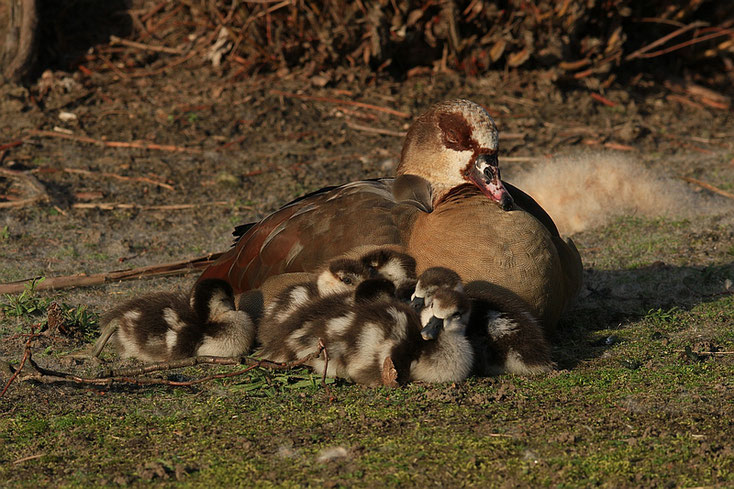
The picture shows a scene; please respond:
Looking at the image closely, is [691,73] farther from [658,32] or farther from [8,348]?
[8,348]

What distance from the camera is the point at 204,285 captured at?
4.69 metres

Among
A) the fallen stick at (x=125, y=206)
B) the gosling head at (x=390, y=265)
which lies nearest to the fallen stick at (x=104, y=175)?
the fallen stick at (x=125, y=206)

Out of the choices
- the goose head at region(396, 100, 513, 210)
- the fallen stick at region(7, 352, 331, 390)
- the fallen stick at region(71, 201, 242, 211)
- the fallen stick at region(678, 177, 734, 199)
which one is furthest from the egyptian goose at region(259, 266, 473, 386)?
the fallen stick at region(678, 177, 734, 199)

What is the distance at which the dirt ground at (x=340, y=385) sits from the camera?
3307 millimetres

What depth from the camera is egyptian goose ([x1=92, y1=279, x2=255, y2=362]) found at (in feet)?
15.2

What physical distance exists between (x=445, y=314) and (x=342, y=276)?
79 centimetres

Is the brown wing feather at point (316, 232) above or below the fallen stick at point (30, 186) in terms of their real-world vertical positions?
above

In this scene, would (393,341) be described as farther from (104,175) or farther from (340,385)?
(104,175)

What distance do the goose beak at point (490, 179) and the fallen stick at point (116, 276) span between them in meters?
2.01

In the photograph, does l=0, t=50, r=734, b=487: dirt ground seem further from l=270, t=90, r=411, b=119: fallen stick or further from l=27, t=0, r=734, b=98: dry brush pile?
l=27, t=0, r=734, b=98: dry brush pile

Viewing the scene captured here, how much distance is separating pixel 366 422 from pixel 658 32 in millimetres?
8794

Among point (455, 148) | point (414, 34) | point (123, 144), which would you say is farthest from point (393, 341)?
point (414, 34)

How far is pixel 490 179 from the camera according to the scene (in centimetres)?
493

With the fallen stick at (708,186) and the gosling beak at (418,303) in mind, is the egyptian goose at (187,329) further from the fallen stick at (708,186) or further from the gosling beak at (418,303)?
the fallen stick at (708,186)
